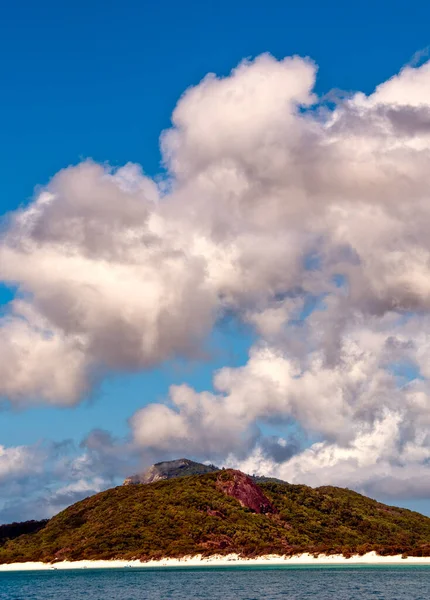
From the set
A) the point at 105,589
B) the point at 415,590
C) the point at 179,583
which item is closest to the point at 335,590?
the point at 415,590

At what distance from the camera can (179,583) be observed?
143375 millimetres

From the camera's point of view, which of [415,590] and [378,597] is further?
[415,590]

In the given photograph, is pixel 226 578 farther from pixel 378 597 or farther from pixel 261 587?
pixel 378 597

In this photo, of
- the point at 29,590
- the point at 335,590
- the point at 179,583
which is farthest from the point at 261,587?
the point at 29,590

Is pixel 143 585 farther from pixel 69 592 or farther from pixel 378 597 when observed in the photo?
pixel 378 597

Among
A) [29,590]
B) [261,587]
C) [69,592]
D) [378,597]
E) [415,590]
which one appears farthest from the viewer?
[29,590]

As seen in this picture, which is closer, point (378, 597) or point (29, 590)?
point (378, 597)

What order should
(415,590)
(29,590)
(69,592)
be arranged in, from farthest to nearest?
(29,590) → (69,592) → (415,590)

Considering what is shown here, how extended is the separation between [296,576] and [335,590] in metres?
40.5

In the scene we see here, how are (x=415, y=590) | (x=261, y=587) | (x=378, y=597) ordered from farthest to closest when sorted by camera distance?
(x=261, y=587)
(x=415, y=590)
(x=378, y=597)

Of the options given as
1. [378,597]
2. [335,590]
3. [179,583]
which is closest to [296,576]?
[179,583]

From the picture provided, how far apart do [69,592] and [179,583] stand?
21.5 meters

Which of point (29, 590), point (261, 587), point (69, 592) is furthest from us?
point (29, 590)

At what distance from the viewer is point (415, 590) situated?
114250 millimetres
